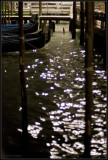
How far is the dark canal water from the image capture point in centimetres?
1023

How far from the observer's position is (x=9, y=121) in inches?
485

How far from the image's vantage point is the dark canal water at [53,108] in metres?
10.2

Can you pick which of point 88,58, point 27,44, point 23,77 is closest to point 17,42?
point 27,44

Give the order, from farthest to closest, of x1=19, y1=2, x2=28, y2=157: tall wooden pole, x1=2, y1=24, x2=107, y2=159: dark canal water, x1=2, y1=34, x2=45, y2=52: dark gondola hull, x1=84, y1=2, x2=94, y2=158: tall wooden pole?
1. x1=2, y1=34, x2=45, y2=52: dark gondola hull
2. x1=19, y1=2, x2=28, y2=157: tall wooden pole
3. x1=2, y1=24, x2=107, y2=159: dark canal water
4. x1=84, y1=2, x2=94, y2=158: tall wooden pole

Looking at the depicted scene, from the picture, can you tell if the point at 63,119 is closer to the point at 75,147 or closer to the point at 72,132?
the point at 72,132

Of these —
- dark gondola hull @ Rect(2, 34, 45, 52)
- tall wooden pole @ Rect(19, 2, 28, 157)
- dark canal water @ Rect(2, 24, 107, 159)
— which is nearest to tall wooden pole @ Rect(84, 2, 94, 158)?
dark canal water @ Rect(2, 24, 107, 159)

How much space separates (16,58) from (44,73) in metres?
5.68

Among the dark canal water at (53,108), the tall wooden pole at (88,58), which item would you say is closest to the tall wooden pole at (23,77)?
the dark canal water at (53,108)

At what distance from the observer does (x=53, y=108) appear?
13.8 m

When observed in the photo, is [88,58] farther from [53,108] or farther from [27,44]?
[27,44]

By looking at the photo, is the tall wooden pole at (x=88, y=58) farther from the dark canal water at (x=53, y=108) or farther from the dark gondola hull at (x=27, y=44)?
the dark gondola hull at (x=27, y=44)

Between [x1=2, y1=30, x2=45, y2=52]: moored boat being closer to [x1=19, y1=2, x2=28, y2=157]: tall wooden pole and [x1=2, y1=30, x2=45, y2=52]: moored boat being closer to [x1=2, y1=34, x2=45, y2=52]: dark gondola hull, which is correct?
[x1=2, y1=34, x2=45, y2=52]: dark gondola hull

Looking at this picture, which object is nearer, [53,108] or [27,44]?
[53,108]

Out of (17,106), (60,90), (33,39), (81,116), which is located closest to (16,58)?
(33,39)
